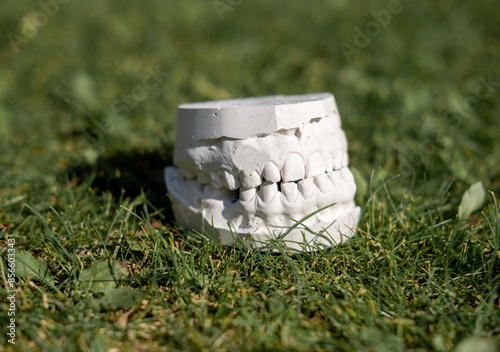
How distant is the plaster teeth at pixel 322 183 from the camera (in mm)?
1848

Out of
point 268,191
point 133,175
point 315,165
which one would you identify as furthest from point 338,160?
point 133,175

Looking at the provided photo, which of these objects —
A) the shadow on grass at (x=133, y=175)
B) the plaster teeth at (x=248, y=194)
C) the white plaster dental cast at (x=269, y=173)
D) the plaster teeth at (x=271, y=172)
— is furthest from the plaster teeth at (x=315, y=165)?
the shadow on grass at (x=133, y=175)

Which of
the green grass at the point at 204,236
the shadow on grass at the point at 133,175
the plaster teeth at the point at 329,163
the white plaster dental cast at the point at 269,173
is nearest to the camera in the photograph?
the green grass at the point at 204,236

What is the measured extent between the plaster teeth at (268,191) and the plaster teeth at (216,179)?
0.19 metres

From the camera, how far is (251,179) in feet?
5.96

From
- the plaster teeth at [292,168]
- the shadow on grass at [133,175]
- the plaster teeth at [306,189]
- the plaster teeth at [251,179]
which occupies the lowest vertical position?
the shadow on grass at [133,175]

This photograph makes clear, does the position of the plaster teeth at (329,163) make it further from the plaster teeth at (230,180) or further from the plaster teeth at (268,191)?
the plaster teeth at (230,180)

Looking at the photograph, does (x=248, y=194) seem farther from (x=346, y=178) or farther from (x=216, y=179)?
(x=346, y=178)

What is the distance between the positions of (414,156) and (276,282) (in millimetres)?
1491

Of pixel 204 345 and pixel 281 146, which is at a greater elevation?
pixel 281 146

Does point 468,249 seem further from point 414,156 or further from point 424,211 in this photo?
point 414,156

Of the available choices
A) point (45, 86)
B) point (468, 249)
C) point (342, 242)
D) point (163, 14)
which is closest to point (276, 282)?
point (342, 242)

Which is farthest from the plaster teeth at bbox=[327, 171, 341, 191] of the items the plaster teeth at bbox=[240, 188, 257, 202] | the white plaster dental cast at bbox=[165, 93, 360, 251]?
the plaster teeth at bbox=[240, 188, 257, 202]

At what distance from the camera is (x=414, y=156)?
2.72m
